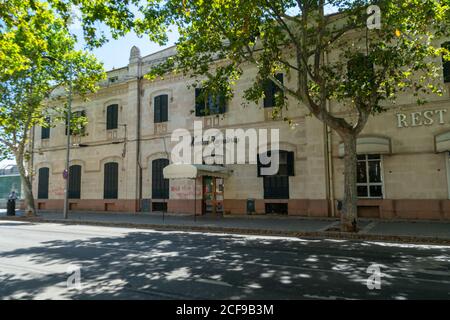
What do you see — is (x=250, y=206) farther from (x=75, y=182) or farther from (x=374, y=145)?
(x=75, y=182)

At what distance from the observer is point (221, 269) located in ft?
22.5

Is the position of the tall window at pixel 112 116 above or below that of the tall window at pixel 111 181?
above

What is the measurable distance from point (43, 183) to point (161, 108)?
12886 mm

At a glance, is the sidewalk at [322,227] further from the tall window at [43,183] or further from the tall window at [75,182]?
the tall window at [43,183]

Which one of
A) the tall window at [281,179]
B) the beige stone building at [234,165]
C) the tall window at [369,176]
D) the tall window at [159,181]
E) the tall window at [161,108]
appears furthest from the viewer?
the tall window at [161,108]

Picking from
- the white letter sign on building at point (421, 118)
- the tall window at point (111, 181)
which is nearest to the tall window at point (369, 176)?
the white letter sign on building at point (421, 118)

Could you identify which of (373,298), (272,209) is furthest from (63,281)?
(272,209)

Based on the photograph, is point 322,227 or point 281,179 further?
point 281,179

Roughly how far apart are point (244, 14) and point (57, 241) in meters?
9.94

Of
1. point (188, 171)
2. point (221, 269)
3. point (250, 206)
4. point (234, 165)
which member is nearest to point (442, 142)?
point (250, 206)

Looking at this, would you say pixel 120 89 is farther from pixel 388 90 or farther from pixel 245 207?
pixel 388 90

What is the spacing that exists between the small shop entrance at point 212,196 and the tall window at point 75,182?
1090 cm

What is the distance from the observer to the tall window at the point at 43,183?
89.1 ft

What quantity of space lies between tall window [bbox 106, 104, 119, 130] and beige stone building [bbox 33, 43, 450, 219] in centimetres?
8
